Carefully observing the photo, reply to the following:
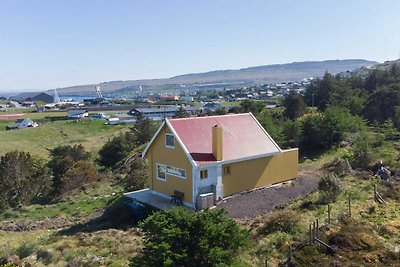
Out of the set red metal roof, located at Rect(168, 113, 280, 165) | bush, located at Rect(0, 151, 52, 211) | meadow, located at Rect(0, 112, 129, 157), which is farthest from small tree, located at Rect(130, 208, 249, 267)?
meadow, located at Rect(0, 112, 129, 157)

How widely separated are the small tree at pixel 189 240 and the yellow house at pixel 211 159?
7.72 m

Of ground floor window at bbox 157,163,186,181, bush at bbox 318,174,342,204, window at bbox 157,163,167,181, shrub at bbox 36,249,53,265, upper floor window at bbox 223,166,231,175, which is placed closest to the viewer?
shrub at bbox 36,249,53,265

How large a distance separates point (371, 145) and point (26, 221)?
23.0 m

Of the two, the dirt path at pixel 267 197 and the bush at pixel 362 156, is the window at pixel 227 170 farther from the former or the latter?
the bush at pixel 362 156

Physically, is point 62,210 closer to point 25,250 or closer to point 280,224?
point 25,250

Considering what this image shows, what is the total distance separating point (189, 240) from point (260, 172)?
1220 centimetres

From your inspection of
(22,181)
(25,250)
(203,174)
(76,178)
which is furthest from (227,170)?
(22,181)

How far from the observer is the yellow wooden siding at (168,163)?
67.4 ft

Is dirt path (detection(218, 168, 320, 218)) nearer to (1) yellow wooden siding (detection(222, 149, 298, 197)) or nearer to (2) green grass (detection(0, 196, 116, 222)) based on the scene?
(1) yellow wooden siding (detection(222, 149, 298, 197))

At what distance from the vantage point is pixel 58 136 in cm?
7212

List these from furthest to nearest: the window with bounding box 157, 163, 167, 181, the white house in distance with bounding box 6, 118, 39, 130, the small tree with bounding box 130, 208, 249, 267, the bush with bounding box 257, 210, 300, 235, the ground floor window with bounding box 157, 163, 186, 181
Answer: the white house in distance with bounding box 6, 118, 39, 130
the window with bounding box 157, 163, 167, 181
the ground floor window with bounding box 157, 163, 186, 181
the bush with bounding box 257, 210, 300, 235
the small tree with bounding box 130, 208, 249, 267

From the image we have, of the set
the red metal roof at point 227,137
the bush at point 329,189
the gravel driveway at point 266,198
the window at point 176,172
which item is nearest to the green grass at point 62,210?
the window at point 176,172

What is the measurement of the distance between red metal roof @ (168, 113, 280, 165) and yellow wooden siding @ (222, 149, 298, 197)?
57 cm

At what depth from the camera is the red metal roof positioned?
20.9 meters
